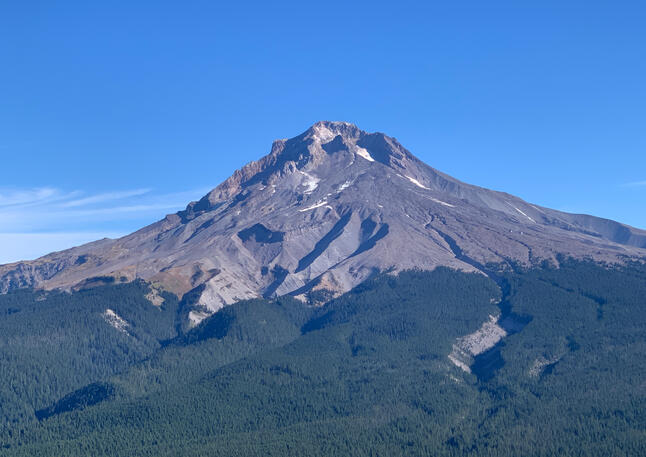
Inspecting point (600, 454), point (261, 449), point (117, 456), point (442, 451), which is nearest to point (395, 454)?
point (442, 451)

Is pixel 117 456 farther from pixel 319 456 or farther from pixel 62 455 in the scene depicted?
pixel 319 456

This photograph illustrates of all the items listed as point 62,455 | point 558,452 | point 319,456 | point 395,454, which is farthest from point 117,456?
point 558,452

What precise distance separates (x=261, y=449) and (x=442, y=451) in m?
41.8

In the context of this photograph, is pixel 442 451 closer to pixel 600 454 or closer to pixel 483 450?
pixel 483 450

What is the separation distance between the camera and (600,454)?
190750mm

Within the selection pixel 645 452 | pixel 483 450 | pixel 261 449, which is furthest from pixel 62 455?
pixel 645 452

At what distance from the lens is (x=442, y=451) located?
198750 millimetres

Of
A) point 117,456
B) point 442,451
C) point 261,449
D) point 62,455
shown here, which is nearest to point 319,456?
point 261,449

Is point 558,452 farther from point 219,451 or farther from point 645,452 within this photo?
point 219,451

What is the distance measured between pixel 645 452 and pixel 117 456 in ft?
391

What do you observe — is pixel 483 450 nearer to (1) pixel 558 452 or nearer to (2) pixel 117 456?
(1) pixel 558 452

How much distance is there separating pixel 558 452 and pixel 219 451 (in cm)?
7698

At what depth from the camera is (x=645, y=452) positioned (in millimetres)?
189250

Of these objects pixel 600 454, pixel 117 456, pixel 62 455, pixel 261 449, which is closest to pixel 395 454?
pixel 261 449
